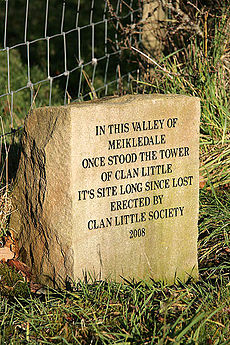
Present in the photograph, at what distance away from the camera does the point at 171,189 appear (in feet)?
9.84

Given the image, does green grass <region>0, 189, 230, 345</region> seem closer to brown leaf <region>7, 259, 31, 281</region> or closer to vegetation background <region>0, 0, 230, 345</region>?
vegetation background <region>0, 0, 230, 345</region>

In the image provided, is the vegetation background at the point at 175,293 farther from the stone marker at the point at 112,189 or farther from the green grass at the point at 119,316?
the stone marker at the point at 112,189

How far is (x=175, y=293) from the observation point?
9.14ft

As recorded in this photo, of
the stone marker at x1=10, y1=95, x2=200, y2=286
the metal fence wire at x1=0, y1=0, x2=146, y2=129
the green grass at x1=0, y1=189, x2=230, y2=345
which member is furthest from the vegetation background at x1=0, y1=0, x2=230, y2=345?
the metal fence wire at x1=0, y1=0, x2=146, y2=129

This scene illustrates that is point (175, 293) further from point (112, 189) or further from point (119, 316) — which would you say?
point (112, 189)

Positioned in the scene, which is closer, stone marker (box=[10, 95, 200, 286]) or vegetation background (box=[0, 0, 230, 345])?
vegetation background (box=[0, 0, 230, 345])

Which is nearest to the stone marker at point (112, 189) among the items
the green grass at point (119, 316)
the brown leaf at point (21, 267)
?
the brown leaf at point (21, 267)

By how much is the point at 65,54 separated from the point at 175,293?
2.39 m

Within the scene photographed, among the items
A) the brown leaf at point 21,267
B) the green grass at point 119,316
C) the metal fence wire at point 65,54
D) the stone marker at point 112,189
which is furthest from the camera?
the metal fence wire at point 65,54

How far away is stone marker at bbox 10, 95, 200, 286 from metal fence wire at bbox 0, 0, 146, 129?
5.09ft

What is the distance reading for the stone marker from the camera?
2.72m

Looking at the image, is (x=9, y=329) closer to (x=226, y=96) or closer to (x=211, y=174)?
(x=211, y=174)

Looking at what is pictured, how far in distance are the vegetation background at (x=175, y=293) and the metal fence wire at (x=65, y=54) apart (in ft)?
2.28

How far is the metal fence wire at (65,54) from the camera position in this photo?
4.93m
